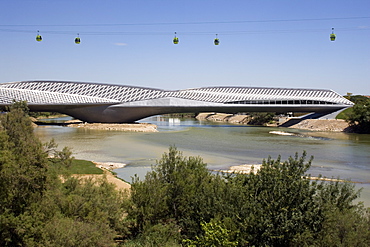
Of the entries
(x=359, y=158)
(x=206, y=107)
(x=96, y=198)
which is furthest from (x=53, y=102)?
(x=96, y=198)

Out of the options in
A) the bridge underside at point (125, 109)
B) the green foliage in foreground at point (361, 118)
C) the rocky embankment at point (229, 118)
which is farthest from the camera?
the rocky embankment at point (229, 118)

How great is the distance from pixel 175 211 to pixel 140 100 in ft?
184

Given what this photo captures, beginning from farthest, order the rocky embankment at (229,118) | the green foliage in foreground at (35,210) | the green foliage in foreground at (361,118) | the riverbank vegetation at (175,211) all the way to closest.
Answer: the rocky embankment at (229,118) → the green foliage in foreground at (361,118) → the riverbank vegetation at (175,211) → the green foliage in foreground at (35,210)

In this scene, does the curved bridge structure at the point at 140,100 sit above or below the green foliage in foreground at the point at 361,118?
above

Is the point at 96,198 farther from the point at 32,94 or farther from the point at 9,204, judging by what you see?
the point at 32,94

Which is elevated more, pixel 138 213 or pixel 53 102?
pixel 53 102

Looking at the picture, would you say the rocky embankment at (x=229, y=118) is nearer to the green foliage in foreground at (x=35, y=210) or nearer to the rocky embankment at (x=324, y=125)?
the rocky embankment at (x=324, y=125)

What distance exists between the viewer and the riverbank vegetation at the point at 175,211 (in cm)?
880

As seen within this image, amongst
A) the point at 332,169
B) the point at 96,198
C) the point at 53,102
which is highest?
the point at 53,102

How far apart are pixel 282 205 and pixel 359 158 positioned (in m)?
23.7

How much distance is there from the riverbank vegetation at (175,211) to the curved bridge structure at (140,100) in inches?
2146

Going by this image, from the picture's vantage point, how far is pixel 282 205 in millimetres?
9727

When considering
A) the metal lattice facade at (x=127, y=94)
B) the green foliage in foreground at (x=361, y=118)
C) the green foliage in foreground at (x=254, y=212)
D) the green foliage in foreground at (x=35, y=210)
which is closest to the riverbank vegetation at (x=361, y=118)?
the green foliage in foreground at (x=361, y=118)

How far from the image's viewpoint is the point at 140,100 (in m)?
66.8
